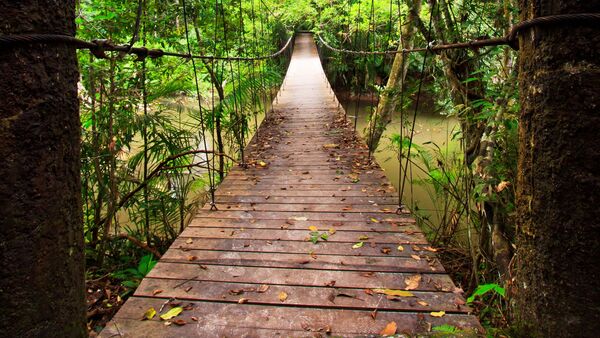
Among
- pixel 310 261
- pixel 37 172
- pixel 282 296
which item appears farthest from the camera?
pixel 310 261

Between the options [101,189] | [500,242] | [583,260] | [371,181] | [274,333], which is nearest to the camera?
[583,260]

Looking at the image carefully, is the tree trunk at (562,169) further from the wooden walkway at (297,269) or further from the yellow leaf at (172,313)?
the yellow leaf at (172,313)

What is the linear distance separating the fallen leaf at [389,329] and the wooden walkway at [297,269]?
0.05ft

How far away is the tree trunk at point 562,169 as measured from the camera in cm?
70

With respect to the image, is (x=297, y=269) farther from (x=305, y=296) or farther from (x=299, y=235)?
(x=299, y=235)

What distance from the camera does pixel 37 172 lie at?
26.4 inches

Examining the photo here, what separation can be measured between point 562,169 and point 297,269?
115 cm

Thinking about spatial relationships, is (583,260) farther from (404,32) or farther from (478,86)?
(404,32)

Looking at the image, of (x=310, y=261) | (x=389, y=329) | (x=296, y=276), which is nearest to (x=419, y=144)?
(x=310, y=261)

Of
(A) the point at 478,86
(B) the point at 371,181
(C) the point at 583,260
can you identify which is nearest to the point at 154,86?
(B) the point at 371,181

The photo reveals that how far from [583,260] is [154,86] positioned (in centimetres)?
314

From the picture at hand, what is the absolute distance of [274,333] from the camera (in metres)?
1.25

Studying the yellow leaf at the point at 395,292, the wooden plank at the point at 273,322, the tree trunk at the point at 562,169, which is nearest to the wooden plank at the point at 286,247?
the yellow leaf at the point at 395,292

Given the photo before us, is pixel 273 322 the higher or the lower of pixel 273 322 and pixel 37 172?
the lower
